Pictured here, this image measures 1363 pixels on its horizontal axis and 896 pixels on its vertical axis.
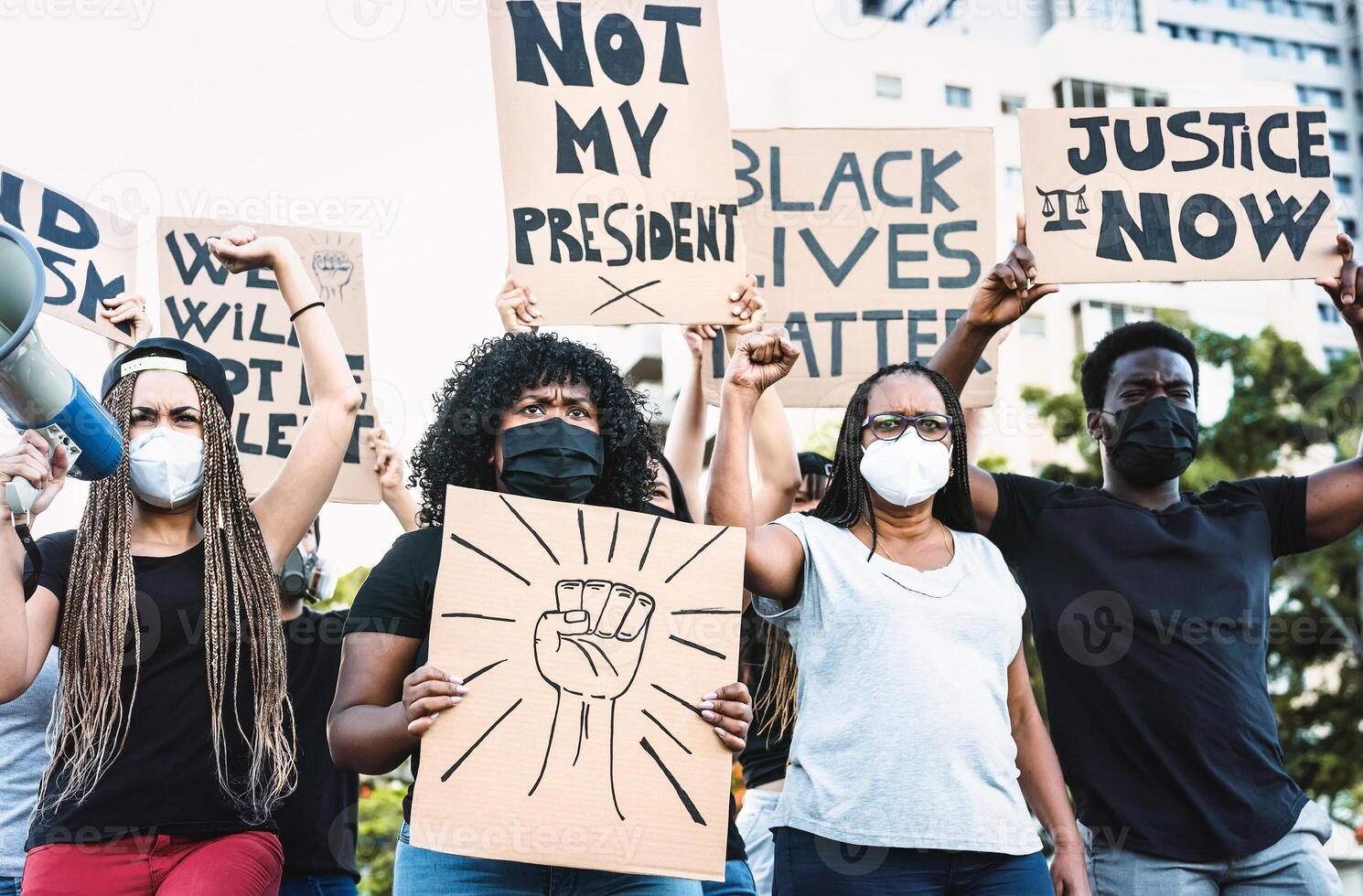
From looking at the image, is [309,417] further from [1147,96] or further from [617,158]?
[1147,96]

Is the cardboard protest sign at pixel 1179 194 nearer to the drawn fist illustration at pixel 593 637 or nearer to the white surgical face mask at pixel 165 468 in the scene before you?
the drawn fist illustration at pixel 593 637

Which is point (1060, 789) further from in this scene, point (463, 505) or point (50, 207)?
point (50, 207)

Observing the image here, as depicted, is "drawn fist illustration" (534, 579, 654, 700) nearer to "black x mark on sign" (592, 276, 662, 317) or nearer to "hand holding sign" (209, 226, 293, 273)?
"hand holding sign" (209, 226, 293, 273)

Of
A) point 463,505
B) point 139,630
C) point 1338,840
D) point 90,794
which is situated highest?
point 463,505

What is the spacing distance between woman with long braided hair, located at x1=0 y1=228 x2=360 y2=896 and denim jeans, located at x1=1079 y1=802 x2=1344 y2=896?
2.02m

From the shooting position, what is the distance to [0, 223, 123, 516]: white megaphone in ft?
8.77

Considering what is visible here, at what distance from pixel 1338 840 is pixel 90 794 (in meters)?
16.6

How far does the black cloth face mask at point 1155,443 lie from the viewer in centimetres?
372

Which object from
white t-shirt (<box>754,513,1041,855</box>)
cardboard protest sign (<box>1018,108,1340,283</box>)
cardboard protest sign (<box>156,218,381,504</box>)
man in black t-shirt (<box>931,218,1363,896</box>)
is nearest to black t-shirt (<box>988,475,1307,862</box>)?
man in black t-shirt (<box>931,218,1363,896</box>)

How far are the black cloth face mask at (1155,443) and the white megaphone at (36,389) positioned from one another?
257cm

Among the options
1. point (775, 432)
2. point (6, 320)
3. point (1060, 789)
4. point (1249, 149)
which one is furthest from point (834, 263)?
point (6, 320)

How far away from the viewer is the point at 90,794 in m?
2.91

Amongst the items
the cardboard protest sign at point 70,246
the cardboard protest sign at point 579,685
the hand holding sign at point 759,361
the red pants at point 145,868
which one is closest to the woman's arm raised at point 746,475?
the hand holding sign at point 759,361

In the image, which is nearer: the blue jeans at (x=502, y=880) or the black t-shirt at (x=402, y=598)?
the blue jeans at (x=502, y=880)
